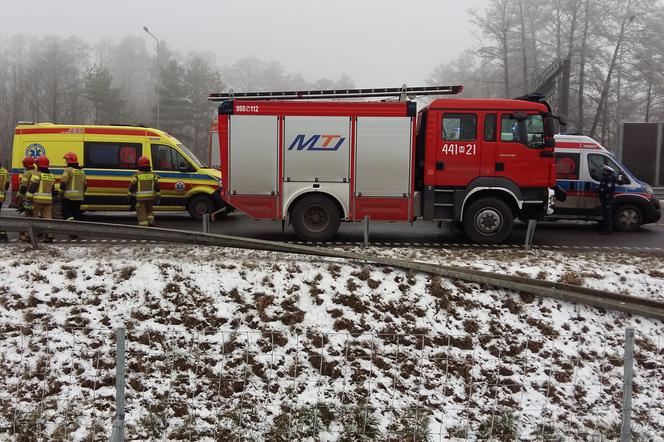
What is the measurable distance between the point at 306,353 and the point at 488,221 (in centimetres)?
537

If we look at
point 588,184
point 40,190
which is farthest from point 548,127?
point 40,190

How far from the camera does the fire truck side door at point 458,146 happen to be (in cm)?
962

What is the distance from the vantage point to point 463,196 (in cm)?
973

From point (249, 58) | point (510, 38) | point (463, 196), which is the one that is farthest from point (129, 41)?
point (463, 196)

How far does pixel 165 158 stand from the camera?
43.1ft

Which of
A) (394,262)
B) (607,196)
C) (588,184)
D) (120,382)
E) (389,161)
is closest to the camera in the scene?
(120,382)

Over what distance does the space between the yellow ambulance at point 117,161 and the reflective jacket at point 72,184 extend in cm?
269

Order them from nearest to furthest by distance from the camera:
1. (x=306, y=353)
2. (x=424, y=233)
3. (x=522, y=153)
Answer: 1. (x=306, y=353)
2. (x=522, y=153)
3. (x=424, y=233)

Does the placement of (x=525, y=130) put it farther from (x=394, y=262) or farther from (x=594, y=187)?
(x=594, y=187)

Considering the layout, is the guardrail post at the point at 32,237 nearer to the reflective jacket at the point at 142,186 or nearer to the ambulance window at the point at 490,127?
the reflective jacket at the point at 142,186

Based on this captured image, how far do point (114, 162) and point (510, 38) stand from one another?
33082mm

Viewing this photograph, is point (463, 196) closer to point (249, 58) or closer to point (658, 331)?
point (658, 331)

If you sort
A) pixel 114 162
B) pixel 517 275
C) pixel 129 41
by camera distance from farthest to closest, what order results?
pixel 129 41 → pixel 114 162 → pixel 517 275

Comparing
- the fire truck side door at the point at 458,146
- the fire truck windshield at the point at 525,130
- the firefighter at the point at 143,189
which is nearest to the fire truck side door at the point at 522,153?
the fire truck windshield at the point at 525,130
